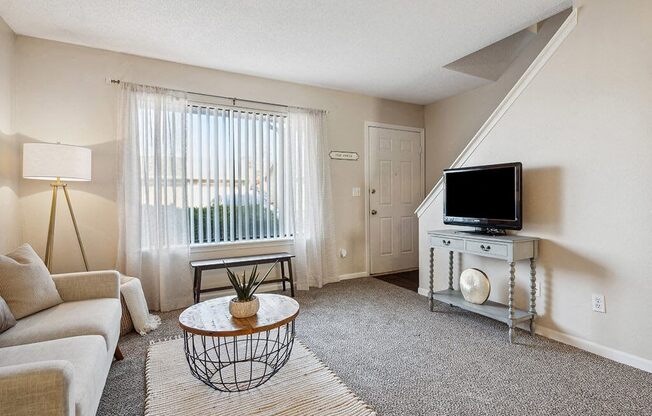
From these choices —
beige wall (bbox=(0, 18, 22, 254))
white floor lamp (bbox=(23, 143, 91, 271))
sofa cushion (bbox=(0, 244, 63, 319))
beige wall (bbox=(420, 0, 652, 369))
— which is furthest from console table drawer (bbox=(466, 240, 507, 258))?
beige wall (bbox=(0, 18, 22, 254))

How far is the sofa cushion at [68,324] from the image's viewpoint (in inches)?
63.9

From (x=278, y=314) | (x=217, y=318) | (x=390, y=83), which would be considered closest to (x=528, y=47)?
(x=390, y=83)

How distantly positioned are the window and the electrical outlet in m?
2.93

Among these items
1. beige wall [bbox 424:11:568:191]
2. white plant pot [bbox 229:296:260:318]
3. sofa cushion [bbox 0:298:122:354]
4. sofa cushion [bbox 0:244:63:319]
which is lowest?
sofa cushion [bbox 0:298:122:354]

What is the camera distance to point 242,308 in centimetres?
185

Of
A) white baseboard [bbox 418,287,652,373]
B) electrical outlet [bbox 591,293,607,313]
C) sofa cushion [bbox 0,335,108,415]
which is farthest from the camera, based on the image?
electrical outlet [bbox 591,293,607,313]

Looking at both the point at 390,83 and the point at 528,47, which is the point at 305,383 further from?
the point at 528,47

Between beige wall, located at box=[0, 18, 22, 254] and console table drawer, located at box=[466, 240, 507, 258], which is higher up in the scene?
beige wall, located at box=[0, 18, 22, 254]

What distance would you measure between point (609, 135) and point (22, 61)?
4.71 metres

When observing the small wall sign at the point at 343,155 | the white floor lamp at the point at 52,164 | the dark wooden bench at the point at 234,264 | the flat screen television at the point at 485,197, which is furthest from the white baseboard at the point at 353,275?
the white floor lamp at the point at 52,164

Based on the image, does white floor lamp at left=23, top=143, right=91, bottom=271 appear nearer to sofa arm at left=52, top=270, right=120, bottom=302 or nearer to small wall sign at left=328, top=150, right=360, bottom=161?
sofa arm at left=52, top=270, right=120, bottom=302

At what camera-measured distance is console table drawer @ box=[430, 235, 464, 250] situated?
113 inches

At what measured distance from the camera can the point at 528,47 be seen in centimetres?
368

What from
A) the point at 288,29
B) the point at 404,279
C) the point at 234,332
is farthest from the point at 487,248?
the point at 288,29
